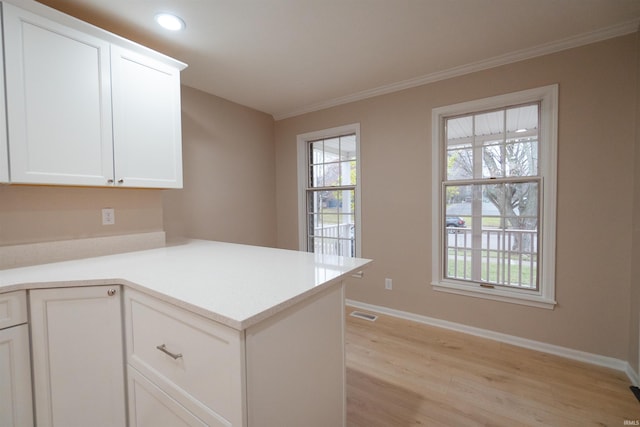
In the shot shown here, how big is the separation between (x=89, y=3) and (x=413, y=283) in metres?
3.39

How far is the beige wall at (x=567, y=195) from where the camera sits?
1985 mm

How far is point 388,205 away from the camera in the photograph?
3.01 m

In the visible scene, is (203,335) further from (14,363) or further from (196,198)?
(196,198)

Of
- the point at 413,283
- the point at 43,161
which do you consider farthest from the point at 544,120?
the point at 43,161

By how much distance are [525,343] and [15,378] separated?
340cm

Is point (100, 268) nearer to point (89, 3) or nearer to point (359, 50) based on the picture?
point (89, 3)

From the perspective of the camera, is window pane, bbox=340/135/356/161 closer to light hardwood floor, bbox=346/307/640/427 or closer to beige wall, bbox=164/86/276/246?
beige wall, bbox=164/86/276/246

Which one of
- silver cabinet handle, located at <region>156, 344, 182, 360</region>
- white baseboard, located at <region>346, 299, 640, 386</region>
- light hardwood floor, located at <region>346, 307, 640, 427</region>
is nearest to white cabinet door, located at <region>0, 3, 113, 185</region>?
silver cabinet handle, located at <region>156, 344, 182, 360</region>

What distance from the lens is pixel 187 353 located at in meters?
0.96

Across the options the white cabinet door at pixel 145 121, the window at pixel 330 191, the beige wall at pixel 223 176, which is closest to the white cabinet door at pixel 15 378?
the white cabinet door at pixel 145 121

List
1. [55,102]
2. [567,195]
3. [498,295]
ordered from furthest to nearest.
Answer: [498,295]
[567,195]
[55,102]

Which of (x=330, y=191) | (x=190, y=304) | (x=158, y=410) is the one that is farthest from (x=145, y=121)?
(x=330, y=191)

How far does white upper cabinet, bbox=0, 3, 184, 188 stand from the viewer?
1382 millimetres

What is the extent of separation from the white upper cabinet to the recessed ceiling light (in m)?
0.21
